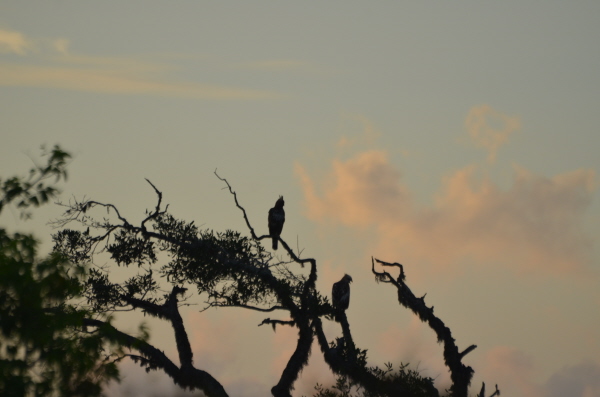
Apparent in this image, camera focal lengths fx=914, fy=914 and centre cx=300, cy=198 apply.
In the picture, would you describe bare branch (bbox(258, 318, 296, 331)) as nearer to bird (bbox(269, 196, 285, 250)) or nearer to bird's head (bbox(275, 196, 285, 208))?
bird (bbox(269, 196, 285, 250))

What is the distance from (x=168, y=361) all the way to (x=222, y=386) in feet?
5.12

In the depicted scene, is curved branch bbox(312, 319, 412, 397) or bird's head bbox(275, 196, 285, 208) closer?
curved branch bbox(312, 319, 412, 397)

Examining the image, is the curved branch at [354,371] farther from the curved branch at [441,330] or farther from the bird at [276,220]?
the bird at [276,220]

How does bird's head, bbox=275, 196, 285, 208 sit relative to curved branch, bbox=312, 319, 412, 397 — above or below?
above

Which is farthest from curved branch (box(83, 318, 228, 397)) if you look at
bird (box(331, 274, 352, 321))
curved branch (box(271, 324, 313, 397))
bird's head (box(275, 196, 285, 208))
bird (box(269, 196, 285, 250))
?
bird's head (box(275, 196, 285, 208))

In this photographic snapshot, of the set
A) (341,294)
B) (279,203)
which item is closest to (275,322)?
(341,294)

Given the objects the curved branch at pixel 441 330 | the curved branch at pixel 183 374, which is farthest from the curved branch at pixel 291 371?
the curved branch at pixel 441 330

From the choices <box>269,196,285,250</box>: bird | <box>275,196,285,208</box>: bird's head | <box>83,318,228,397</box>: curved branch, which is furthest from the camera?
<box>275,196,285,208</box>: bird's head

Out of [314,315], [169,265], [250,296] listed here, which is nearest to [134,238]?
[169,265]

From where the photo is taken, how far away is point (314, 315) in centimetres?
2278

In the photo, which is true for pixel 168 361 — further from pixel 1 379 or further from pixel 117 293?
pixel 1 379

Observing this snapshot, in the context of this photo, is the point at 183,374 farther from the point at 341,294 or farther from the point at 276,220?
the point at 276,220

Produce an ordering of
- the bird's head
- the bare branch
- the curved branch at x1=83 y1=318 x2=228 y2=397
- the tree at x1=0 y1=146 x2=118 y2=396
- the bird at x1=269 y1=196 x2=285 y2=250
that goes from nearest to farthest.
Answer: the tree at x1=0 y1=146 x2=118 y2=396
the bare branch
the curved branch at x1=83 y1=318 x2=228 y2=397
the bird at x1=269 y1=196 x2=285 y2=250
the bird's head

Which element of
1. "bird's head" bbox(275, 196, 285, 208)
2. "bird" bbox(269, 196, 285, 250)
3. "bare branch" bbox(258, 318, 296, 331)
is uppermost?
"bird's head" bbox(275, 196, 285, 208)
